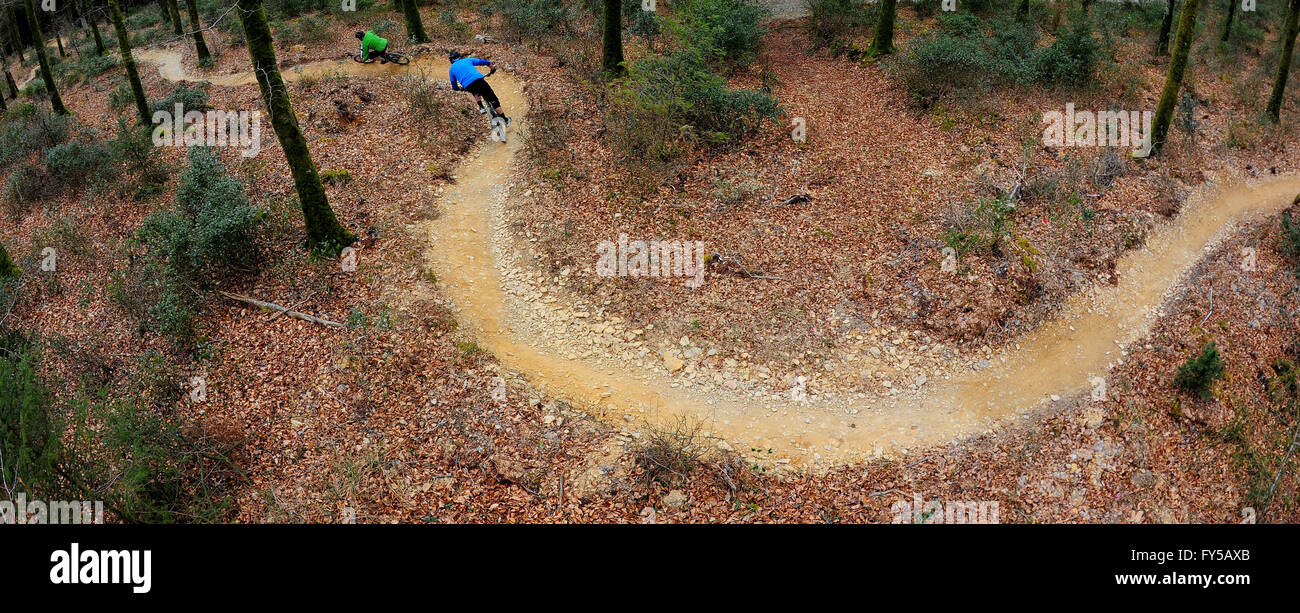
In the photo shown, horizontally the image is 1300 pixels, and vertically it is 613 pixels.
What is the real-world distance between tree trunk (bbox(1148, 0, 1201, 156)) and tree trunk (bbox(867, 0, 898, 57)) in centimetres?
790

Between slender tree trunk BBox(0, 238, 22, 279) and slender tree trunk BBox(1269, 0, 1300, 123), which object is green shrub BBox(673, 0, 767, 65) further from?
slender tree trunk BBox(0, 238, 22, 279)

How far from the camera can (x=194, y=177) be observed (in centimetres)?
1543

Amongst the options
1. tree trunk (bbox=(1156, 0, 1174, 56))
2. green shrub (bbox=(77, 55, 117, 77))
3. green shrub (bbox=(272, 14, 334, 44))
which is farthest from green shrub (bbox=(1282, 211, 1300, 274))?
green shrub (bbox=(77, 55, 117, 77))

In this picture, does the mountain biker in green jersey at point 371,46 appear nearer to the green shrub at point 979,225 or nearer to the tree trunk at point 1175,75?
the green shrub at point 979,225

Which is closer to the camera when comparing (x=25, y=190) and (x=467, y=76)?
(x=467, y=76)

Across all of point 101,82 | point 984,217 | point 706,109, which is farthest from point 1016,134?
point 101,82

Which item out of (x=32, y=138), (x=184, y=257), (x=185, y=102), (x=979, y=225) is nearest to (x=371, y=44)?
(x=185, y=102)

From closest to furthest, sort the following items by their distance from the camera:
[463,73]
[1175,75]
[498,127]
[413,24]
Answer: [463,73], [1175,75], [498,127], [413,24]

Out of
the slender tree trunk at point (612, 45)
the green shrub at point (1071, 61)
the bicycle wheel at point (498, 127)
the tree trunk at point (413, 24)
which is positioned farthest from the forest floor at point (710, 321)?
the tree trunk at point (413, 24)

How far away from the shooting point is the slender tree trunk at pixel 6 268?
1534 cm

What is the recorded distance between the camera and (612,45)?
65.0 ft

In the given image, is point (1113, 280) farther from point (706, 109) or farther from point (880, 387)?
point (706, 109)

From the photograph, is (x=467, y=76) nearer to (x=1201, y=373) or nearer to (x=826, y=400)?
(x=826, y=400)

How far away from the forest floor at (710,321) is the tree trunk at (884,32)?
9.54 feet
